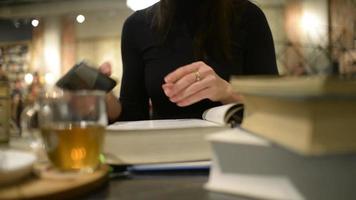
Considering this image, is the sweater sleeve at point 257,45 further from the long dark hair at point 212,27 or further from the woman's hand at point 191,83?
the woman's hand at point 191,83

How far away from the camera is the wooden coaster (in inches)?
12.1

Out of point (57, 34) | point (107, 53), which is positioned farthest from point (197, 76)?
point (57, 34)

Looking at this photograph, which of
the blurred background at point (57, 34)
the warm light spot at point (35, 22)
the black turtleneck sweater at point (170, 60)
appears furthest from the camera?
the warm light spot at point (35, 22)

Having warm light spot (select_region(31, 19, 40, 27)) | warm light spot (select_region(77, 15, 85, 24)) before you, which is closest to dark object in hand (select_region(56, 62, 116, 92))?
warm light spot (select_region(77, 15, 85, 24))

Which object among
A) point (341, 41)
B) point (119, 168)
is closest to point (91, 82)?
point (119, 168)

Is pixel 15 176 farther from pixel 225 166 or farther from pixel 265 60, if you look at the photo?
pixel 265 60

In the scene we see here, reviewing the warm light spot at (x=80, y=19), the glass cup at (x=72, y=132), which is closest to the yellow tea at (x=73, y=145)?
the glass cup at (x=72, y=132)

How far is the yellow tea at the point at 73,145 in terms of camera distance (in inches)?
15.4

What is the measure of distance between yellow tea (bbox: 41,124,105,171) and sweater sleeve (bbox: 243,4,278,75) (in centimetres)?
54

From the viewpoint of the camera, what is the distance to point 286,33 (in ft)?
13.8

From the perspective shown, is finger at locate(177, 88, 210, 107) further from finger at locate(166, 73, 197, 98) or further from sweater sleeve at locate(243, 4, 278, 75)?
sweater sleeve at locate(243, 4, 278, 75)

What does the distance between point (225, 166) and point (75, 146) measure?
0.48 feet

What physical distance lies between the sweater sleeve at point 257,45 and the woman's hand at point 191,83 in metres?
0.29

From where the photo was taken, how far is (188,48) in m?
0.89
